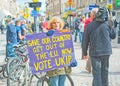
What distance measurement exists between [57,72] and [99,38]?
1.17 meters

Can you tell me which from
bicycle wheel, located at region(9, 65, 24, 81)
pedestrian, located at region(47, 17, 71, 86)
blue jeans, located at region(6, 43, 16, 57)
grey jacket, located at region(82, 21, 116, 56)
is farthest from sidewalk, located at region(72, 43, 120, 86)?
pedestrian, located at region(47, 17, 71, 86)

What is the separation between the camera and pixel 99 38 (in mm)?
7645

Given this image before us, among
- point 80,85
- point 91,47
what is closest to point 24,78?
point 80,85

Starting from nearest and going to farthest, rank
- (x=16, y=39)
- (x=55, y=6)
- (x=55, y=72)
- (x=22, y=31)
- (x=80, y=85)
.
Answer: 1. (x=55, y=72)
2. (x=80, y=85)
3. (x=16, y=39)
4. (x=22, y=31)
5. (x=55, y=6)

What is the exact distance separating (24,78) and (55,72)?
219 cm

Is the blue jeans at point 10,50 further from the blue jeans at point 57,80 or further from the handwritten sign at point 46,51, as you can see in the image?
the blue jeans at point 57,80

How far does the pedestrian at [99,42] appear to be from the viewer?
7609 mm

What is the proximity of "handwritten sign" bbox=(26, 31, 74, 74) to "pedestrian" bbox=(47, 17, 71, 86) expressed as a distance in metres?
0.23

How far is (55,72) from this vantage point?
7.04 m

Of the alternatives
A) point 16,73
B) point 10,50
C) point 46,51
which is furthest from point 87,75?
point 46,51

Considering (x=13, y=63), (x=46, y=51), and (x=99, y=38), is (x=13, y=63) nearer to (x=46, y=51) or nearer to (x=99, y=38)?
(x=46, y=51)

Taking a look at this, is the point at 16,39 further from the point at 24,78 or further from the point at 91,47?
the point at 91,47

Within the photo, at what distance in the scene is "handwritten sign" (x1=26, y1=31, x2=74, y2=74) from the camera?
7.32 m

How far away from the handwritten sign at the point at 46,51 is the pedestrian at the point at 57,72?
226 millimetres
